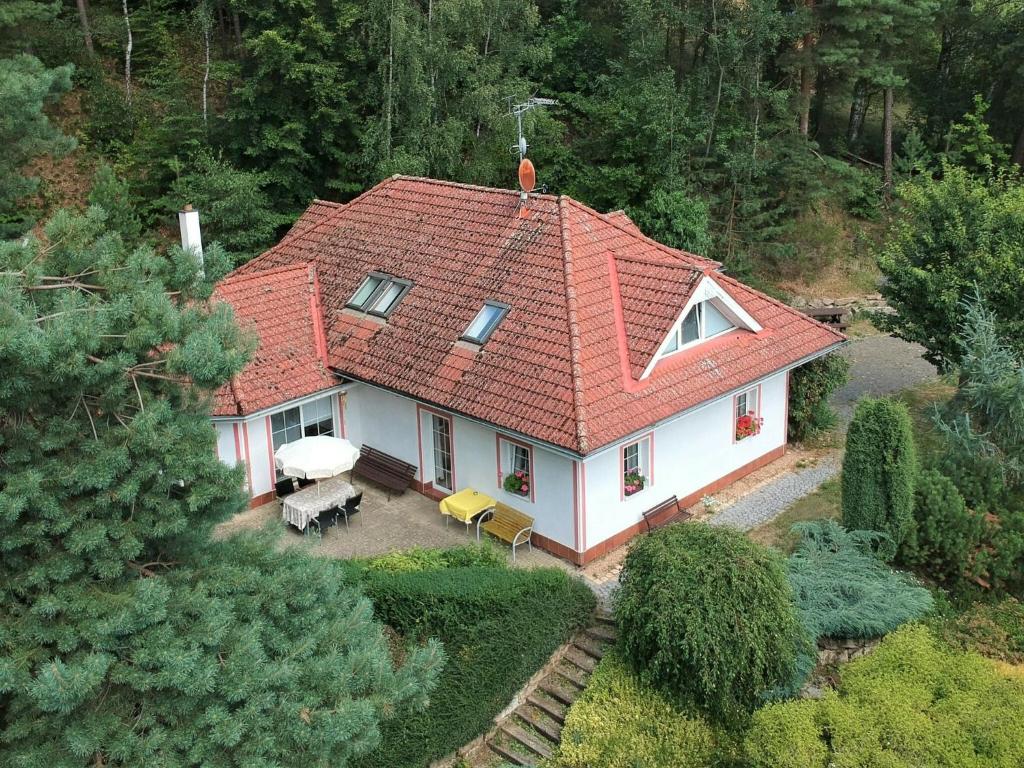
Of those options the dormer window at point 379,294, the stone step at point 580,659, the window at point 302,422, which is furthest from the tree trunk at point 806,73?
the stone step at point 580,659

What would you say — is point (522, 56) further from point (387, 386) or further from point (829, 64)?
point (387, 386)

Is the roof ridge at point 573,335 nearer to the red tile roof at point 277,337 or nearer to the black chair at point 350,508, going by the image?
the black chair at point 350,508

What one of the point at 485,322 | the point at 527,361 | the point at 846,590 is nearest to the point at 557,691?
the point at 846,590

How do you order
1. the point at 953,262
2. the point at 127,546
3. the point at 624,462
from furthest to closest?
the point at 953,262, the point at 624,462, the point at 127,546

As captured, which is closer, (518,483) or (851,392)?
(518,483)

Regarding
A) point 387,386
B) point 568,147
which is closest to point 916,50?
point 568,147

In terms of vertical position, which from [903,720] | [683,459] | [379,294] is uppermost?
[379,294]

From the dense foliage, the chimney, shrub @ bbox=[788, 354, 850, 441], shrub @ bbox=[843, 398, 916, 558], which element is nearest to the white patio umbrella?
the chimney

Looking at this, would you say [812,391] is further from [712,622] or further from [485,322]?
[712,622]
